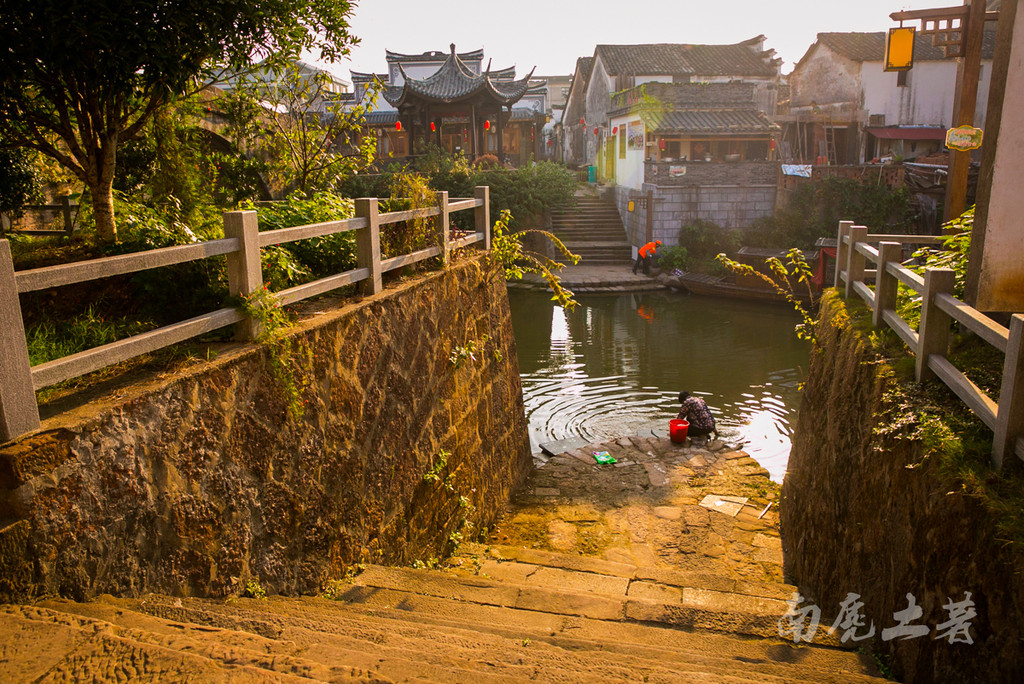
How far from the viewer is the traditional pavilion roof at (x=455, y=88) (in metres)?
30.0

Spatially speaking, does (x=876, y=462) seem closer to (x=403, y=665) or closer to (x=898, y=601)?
(x=898, y=601)

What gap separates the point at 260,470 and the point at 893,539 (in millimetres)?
3189

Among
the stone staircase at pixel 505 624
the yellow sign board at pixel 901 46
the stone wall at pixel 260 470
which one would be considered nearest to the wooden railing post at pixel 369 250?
the stone wall at pixel 260 470

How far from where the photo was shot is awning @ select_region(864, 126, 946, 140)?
94.9 feet

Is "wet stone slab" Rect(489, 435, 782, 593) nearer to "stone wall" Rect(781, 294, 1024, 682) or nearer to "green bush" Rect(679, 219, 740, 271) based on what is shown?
"stone wall" Rect(781, 294, 1024, 682)

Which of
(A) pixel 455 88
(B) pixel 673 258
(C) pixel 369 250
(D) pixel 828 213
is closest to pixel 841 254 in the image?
(C) pixel 369 250

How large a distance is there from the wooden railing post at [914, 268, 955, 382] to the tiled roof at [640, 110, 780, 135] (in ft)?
81.3

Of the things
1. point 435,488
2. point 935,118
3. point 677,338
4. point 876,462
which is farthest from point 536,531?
point 935,118

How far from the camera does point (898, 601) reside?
10.7ft

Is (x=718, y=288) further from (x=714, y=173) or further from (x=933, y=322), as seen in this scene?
(x=933, y=322)

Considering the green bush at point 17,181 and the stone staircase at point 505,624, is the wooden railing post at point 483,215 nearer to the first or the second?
the stone staircase at point 505,624

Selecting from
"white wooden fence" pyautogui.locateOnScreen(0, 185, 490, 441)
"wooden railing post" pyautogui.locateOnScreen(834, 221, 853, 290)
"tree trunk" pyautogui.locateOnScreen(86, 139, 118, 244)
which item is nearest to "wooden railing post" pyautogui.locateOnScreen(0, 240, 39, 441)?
"white wooden fence" pyautogui.locateOnScreen(0, 185, 490, 441)

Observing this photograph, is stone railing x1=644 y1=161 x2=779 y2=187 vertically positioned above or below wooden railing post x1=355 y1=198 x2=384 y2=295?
above

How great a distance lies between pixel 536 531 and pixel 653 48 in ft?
112
